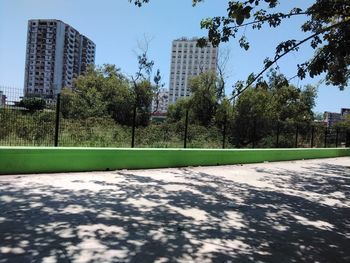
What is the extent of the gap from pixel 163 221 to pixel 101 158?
5.91 meters

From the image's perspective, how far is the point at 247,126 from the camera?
28.3 metres

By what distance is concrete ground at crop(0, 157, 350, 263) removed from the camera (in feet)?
16.6

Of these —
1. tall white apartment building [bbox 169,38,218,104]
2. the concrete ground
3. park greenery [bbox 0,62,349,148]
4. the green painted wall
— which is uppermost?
tall white apartment building [bbox 169,38,218,104]

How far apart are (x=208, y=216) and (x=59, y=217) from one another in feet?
8.24

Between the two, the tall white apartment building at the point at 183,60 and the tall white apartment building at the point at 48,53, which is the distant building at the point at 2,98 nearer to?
the tall white apartment building at the point at 183,60

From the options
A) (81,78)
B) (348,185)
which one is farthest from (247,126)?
(81,78)

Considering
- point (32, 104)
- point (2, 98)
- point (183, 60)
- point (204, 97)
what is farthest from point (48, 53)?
point (2, 98)

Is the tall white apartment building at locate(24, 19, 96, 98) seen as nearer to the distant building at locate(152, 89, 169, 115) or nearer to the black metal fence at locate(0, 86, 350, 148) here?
the distant building at locate(152, 89, 169, 115)

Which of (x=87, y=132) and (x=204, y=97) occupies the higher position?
(x=204, y=97)

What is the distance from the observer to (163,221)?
6.63m

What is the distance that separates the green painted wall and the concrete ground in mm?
521

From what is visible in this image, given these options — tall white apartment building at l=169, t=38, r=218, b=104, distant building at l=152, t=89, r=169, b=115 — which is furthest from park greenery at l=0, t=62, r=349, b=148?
tall white apartment building at l=169, t=38, r=218, b=104

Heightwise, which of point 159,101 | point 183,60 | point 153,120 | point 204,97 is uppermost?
point 183,60

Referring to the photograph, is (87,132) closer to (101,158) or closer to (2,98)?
(101,158)
